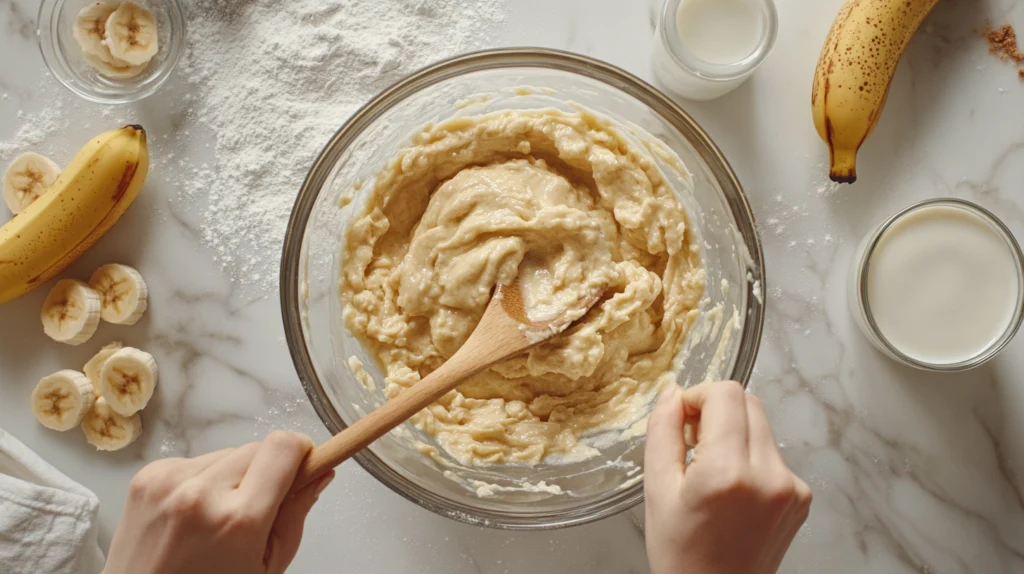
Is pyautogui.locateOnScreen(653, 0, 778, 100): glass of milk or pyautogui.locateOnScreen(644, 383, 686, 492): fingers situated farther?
pyautogui.locateOnScreen(653, 0, 778, 100): glass of milk

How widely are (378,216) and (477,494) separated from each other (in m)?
0.80

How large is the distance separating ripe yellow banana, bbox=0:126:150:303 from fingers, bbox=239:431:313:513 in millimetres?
1055

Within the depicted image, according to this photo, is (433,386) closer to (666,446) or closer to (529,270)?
(529,270)

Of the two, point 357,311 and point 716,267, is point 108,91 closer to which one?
point 357,311

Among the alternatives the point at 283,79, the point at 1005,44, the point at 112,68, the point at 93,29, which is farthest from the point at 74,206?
the point at 1005,44

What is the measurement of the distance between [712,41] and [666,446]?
1.25m

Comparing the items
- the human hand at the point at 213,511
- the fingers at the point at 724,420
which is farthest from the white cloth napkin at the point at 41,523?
the fingers at the point at 724,420

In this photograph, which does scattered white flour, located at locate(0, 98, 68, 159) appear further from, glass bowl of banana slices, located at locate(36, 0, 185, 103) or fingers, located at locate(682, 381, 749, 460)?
fingers, located at locate(682, 381, 749, 460)

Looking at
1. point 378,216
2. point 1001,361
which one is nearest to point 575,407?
point 378,216

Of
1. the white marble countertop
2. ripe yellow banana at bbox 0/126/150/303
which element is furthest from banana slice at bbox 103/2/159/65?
ripe yellow banana at bbox 0/126/150/303

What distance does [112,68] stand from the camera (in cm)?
232

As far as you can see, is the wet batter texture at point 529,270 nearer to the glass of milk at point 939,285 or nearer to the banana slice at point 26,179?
the glass of milk at point 939,285

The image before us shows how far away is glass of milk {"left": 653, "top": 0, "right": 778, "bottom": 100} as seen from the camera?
2127mm

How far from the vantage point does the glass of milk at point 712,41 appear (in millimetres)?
2127
